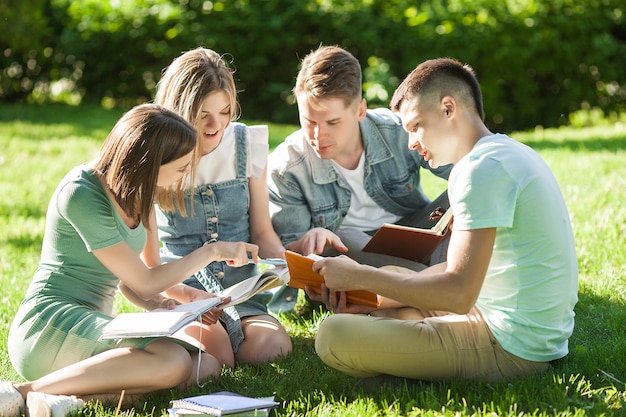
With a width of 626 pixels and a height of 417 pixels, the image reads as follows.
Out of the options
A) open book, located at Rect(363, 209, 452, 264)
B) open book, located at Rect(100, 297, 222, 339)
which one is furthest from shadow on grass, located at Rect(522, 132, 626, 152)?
open book, located at Rect(100, 297, 222, 339)

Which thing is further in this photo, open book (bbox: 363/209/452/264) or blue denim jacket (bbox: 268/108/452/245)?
blue denim jacket (bbox: 268/108/452/245)

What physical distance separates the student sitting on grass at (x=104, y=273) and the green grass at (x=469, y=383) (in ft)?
0.46

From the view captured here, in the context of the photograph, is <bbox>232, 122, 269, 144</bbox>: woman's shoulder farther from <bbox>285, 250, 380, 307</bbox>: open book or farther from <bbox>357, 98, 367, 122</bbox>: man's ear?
<bbox>285, 250, 380, 307</bbox>: open book

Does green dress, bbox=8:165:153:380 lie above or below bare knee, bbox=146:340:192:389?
above

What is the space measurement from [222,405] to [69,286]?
3.10 ft

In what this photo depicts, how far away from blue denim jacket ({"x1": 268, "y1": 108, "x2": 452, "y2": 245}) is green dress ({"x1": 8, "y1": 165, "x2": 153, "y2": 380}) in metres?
1.25

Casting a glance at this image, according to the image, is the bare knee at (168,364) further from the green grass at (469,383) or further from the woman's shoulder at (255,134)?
the woman's shoulder at (255,134)

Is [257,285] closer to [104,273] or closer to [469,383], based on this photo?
[104,273]

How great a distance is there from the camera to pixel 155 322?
3314 millimetres

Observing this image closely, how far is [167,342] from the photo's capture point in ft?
11.4

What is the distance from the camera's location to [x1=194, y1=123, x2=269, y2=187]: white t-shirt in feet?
14.2

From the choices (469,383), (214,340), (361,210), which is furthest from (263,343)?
(361,210)

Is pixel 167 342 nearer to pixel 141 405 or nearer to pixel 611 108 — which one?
pixel 141 405

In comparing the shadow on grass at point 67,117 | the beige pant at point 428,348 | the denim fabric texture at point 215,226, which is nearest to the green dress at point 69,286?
the denim fabric texture at point 215,226
